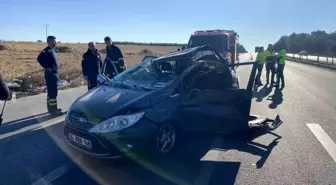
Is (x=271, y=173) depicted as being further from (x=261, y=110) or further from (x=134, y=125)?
(x=261, y=110)

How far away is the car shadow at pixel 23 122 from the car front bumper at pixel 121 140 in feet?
9.09

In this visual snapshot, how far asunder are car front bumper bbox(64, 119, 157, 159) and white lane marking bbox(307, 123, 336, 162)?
300cm

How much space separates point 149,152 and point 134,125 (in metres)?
0.49

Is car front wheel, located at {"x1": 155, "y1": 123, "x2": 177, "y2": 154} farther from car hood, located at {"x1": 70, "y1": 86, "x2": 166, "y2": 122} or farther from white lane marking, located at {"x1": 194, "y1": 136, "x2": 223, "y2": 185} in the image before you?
white lane marking, located at {"x1": 194, "y1": 136, "x2": 223, "y2": 185}

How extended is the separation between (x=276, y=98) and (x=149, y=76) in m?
6.48

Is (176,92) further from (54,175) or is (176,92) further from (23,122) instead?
(23,122)

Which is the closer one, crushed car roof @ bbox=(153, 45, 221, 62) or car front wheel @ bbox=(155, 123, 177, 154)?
car front wheel @ bbox=(155, 123, 177, 154)

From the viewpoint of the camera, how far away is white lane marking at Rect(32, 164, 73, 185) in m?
3.86

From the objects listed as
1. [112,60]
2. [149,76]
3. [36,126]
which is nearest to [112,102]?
[149,76]

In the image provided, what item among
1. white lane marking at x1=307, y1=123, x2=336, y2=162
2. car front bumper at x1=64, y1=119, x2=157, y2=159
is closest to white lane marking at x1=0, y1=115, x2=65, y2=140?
car front bumper at x1=64, y1=119, x2=157, y2=159

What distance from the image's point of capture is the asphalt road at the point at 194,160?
4.02 meters

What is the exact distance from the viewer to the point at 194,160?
4.71 m

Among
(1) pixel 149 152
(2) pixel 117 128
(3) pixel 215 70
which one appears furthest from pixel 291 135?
(2) pixel 117 128

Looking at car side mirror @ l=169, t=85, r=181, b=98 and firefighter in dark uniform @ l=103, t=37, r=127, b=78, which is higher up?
firefighter in dark uniform @ l=103, t=37, r=127, b=78
